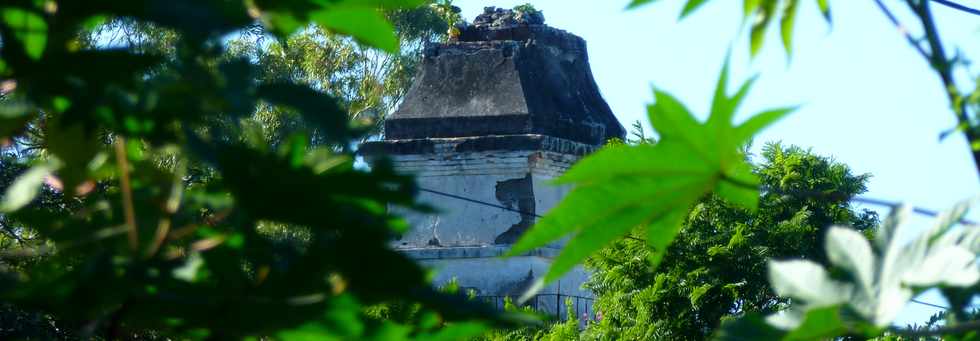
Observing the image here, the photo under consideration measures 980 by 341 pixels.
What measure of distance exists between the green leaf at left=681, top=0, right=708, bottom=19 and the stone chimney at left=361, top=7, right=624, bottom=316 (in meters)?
7.66

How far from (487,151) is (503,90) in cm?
71

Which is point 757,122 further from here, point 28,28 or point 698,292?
point 698,292

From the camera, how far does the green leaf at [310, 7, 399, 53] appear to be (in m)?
0.75

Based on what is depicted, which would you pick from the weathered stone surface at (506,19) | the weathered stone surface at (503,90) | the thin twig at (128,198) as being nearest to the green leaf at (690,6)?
the thin twig at (128,198)

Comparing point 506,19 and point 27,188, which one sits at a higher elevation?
point 506,19

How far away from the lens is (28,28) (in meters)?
0.60

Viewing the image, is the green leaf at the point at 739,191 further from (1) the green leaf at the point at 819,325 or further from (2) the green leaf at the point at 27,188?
(2) the green leaf at the point at 27,188

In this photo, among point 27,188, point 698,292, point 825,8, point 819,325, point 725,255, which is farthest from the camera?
point 725,255

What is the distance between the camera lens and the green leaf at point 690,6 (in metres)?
0.76

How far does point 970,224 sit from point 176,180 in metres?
0.45

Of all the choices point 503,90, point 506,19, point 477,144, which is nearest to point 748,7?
point 477,144

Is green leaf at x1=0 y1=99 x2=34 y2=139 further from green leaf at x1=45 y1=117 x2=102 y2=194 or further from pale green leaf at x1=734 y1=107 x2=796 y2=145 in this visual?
pale green leaf at x1=734 y1=107 x2=796 y2=145

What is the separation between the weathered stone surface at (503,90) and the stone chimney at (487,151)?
10 mm

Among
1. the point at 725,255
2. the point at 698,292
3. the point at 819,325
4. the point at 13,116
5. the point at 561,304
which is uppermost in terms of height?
the point at 561,304
